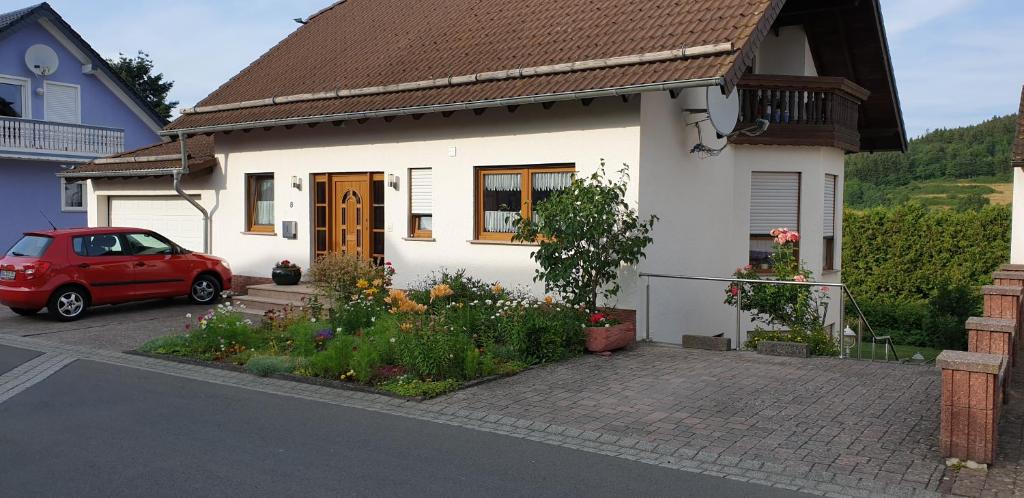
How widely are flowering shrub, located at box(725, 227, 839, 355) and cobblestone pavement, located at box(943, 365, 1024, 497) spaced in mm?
4080

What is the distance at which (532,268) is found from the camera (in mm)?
13086

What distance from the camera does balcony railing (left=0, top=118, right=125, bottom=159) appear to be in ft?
88.2

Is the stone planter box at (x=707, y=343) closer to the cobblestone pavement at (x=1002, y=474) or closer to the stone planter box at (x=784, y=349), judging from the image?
the stone planter box at (x=784, y=349)

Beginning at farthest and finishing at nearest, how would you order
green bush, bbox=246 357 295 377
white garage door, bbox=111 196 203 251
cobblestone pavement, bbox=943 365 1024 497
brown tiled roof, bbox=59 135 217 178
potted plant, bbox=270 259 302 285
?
white garage door, bbox=111 196 203 251 → brown tiled roof, bbox=59 135 217 178 → potted plant, bbox=270 259 302 285 → green bush, bbox=246 357 295 377 → cobblestone pavement, bbox=943 365 1024 497

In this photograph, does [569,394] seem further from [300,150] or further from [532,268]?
[300,150]

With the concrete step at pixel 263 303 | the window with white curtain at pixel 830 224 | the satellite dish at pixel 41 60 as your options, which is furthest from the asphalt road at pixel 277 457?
the satellite dish at pixel 41 60

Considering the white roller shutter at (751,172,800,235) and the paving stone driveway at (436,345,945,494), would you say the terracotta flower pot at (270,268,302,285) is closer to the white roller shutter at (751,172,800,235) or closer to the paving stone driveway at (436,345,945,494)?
the paving stone driveway at (436,345,945,494)

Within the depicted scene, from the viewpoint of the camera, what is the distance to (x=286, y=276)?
52.5ft

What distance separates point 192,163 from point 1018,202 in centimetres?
1616

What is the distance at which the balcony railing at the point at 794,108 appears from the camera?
14516 millimetres

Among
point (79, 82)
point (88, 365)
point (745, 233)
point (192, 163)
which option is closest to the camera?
point (88, 365)

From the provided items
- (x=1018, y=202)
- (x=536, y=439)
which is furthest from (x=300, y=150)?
(x=1018, y=202)

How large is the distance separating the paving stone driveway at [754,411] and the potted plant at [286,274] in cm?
738

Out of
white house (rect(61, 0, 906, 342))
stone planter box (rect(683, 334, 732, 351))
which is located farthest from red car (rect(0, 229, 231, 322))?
stone planter box (rect(683, 334, 732, 351))
